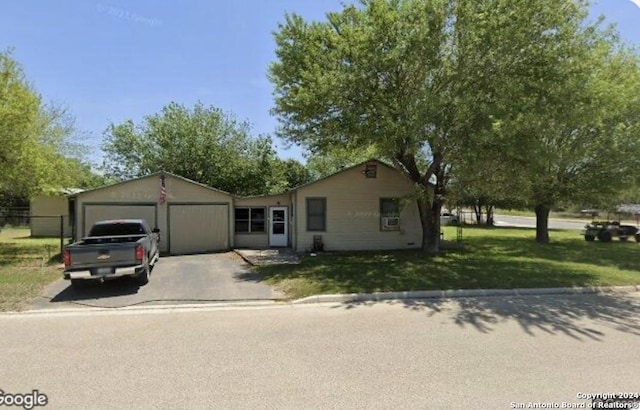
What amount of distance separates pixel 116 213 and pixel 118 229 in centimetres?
604

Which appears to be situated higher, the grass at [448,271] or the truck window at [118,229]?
the truck window at [118,229]

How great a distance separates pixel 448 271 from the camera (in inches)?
515

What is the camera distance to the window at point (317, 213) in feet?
64.0

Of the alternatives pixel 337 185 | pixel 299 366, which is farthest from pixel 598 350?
pixel 337 185

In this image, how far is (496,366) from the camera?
5.34 metres

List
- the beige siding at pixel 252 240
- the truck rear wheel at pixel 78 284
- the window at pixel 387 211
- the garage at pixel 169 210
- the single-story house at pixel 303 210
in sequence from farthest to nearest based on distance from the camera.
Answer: the beige siding at pixel 252 240, the window at pixel 387 211, the single-story house at pixel 303 210, the garage at pixel 169 210, the truck rear wheel at pixel 78 284

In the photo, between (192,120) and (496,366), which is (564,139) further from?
(192,120)

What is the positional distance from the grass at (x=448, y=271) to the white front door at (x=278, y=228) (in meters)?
4.27

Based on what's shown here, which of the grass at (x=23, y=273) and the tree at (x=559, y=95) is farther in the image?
the tree at (x=559, y=95)

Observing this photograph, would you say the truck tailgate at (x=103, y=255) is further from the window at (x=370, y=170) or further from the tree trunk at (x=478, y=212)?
the tree trunk at (x=478, y=212)

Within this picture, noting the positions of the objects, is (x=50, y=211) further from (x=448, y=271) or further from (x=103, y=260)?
(x=448, y=271)

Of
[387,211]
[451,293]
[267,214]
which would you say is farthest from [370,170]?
[451,293]

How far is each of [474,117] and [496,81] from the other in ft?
5.39

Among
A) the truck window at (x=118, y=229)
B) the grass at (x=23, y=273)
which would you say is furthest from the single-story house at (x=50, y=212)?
the truck window at (x=118, y=229)
